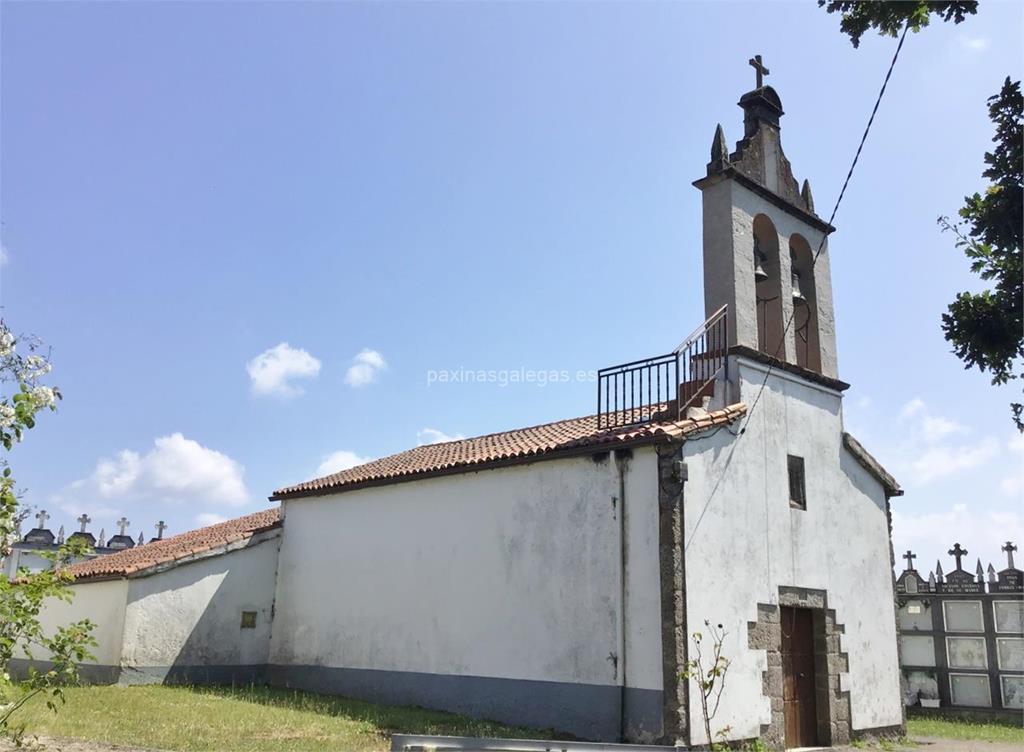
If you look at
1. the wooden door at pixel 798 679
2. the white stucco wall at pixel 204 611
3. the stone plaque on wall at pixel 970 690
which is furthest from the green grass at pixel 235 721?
the stone plaque on wall at pixel 970 690

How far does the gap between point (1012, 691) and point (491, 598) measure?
10.0 metres

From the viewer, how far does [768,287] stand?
13.1 metres

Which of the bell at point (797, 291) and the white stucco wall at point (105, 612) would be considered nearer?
the bell at point (797, 291)

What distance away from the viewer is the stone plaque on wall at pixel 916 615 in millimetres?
16536

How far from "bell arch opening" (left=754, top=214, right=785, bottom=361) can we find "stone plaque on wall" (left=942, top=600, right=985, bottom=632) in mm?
7175

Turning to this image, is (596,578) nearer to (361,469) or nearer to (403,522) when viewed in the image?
(403,522)

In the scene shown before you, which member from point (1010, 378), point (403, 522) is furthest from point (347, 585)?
point (1010, 378)

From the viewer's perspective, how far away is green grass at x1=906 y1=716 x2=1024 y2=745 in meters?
13.2

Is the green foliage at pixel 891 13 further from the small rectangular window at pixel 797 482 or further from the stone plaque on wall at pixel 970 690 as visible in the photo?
the stone plaque on wall at pixel 970 690

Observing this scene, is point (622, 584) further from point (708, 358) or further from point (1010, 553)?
point (1010, 553)

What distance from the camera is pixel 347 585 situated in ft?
48.9

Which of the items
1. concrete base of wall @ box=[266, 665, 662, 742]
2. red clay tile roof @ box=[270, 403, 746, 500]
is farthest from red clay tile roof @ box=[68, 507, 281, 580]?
concrete base of wall @ box=[266, 665, 662, 742]

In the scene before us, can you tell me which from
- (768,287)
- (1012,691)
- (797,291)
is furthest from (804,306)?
(1012,691)

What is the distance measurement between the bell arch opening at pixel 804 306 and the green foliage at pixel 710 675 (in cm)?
488
